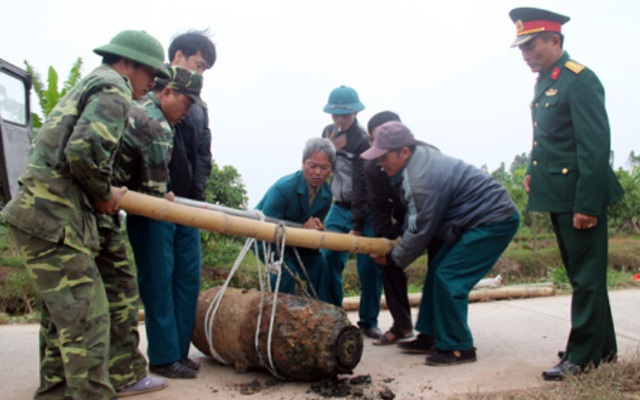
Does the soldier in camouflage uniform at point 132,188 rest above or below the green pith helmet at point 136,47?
below

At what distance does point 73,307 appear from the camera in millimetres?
2766

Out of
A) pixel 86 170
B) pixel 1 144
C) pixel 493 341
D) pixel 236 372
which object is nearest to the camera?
pixel 86 170

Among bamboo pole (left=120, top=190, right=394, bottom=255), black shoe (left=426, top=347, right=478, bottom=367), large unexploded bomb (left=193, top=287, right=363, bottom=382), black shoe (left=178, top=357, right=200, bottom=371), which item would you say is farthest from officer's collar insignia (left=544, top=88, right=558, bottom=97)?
black shoe (left=178, top=357, right=200, bottom=371)

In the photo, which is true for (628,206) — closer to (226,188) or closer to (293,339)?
(226,188)

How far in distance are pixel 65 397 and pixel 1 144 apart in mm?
3074

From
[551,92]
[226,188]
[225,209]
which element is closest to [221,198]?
[226,188]

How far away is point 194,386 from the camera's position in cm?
350

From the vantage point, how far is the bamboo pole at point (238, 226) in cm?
323

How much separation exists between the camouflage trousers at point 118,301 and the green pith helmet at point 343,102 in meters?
2.12

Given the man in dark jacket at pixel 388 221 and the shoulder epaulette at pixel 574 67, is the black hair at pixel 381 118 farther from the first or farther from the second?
the shoulder epaulette at pixel 574 67

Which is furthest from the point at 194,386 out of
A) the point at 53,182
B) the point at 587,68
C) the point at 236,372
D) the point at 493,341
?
the point at 587,68

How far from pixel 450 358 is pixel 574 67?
6.05 ft

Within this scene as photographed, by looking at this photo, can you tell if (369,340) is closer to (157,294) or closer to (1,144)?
(157,294)

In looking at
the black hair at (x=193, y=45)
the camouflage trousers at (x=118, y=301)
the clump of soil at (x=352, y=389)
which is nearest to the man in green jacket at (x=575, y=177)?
the clump of soil at (x=352, y=389)
